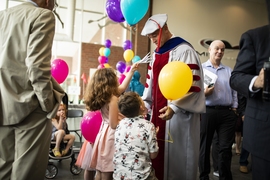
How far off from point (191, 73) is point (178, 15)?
5.44 metres

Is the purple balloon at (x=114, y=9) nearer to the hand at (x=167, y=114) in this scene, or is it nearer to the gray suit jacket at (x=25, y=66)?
the gray suit jacket at (x=25, y=66)

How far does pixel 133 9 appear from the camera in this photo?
2.99 meters

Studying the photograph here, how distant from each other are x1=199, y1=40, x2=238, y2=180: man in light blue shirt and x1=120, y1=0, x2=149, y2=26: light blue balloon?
103 centimetres

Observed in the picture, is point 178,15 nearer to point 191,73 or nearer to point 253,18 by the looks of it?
point 253,18

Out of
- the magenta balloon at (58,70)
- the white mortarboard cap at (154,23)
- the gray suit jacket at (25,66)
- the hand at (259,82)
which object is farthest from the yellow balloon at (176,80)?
the magenta balloon at (58,70)

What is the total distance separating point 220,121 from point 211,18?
5085mm

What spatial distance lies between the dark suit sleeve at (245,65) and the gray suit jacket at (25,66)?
1.10m

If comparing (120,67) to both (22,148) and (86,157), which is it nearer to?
(86,157)

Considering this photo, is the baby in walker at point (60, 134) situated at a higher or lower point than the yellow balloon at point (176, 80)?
lower

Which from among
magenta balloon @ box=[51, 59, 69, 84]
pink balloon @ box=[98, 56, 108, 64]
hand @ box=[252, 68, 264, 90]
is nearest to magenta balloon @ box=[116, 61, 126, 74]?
pink balloon @ box=[98, 56, 108, 64]

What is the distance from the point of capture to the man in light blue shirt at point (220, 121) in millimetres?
2854

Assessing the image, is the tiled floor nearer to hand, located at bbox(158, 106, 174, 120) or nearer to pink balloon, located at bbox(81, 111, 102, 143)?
pink balloon, located at bbox(81, 111, 102, 143)

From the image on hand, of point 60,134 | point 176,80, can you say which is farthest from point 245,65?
point 60,134

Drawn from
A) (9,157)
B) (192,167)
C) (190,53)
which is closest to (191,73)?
(190,53)
